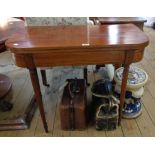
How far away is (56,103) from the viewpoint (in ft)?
5.71

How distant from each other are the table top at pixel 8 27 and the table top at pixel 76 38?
0.32 feet

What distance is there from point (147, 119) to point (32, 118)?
933 mm

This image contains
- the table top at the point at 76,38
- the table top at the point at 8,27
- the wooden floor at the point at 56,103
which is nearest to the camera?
the table top at the point at 76,38

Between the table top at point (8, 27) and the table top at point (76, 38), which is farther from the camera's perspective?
the table top at point (8, 27)

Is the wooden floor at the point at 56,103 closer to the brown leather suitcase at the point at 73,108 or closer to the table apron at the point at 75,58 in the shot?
the brown leather suitcase at the point at 73,108

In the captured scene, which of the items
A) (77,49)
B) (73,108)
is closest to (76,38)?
(77,49)

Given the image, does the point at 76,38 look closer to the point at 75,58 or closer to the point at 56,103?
the point at 75,58

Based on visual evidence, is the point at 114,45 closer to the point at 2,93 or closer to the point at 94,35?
the point at 94,35

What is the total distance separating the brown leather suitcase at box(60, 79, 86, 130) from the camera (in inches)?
53.0

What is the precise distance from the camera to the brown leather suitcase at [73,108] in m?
1.35

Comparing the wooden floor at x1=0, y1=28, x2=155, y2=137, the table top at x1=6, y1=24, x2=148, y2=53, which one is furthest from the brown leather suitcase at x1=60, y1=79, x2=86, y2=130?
the table top at x1=6, y1=24, x2=148, y2=53

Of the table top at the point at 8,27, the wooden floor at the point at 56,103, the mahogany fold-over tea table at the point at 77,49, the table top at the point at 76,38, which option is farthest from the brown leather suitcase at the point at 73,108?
the table top at the point at 8,27

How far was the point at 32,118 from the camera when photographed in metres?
1.60

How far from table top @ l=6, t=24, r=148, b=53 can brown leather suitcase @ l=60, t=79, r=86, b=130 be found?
0.44 meters
